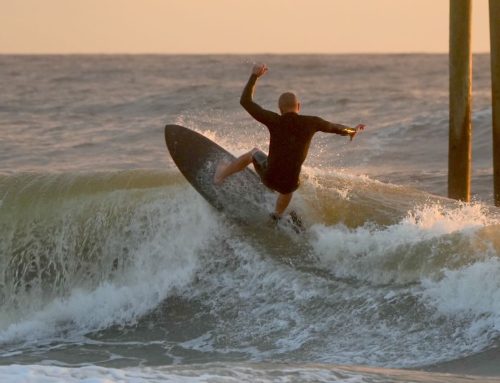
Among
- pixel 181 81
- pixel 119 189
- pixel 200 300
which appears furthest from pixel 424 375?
pixel 181 81

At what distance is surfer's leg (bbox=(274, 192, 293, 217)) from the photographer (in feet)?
34.6

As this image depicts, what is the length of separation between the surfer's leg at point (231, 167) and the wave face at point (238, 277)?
46 cm

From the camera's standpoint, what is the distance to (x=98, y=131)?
1003 inches

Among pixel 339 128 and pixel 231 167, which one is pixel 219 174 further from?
pixel 339 128

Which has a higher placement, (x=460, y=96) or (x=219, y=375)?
(x=460, y=96)

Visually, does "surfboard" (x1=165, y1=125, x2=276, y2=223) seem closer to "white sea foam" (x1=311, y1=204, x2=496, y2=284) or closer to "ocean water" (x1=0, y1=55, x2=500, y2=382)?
"ocean water" (x1=0, y1=55, x2=500, y2=382)

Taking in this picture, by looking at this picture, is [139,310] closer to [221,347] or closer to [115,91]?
[221,347]

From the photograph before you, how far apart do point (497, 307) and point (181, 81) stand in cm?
3381

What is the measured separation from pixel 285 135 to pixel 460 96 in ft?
12.5

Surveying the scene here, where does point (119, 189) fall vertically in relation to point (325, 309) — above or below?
above

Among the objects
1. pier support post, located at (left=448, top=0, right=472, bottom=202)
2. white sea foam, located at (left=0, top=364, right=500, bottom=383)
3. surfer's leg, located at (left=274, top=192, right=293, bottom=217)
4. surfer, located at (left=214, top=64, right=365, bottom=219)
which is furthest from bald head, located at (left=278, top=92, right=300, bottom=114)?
pier support post, located at (left=448, top=0, right=472, bottom=202)

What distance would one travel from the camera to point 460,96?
13.2m

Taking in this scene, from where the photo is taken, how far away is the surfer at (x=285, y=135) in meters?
9.87

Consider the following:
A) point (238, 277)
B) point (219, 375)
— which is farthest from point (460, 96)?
point (219, 375)
